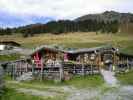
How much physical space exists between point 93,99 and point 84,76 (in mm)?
19795

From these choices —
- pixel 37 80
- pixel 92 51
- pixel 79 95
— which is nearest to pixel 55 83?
pixel 37 80

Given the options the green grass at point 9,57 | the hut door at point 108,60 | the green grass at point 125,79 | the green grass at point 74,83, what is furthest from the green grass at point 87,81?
the green grass at point 9,57

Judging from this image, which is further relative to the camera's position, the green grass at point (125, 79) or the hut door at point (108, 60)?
the hut door at point (108, 60)

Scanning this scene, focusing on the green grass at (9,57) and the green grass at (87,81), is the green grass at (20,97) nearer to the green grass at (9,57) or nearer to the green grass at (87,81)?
the green grass at (87,81)

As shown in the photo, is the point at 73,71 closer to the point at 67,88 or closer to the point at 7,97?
the point at 67,88

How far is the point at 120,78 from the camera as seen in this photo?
53344 mm

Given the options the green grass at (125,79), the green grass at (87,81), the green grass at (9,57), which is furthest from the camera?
the green grass at (9,57)

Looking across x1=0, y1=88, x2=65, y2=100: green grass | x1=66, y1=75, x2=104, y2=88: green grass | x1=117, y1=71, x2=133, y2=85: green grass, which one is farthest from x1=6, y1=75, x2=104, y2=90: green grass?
x1=0, y1=88, x2=65, y2=100: green grass

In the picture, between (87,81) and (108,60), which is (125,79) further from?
(108,60)

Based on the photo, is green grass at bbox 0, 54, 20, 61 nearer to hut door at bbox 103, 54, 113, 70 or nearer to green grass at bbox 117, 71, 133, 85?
hut door at bbox 103, 54, 113, 70

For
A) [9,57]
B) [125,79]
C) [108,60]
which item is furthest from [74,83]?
[9,57]

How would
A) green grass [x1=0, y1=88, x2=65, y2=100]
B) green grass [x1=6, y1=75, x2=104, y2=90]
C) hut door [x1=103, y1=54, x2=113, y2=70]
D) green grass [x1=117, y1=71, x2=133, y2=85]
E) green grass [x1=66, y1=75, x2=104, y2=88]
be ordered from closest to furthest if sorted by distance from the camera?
green grass [x1=0, y1=88, x2=65, y2=100]
green grass [x1=6, y1=75, x2=104, y2=90]
green grass [x1=66, y1=75, x2=104, y2=88]
green grass [x1=117, y1=71, x2=133, y2=85]
hut door [x1=103, y1=54, x2=113, y2=70]

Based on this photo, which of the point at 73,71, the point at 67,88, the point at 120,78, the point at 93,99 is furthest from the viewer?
the point at 73,71

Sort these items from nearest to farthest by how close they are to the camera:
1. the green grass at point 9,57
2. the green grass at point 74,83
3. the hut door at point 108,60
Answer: the green grass at point 74,83
the hut door at point 108,60
the green grass at point 9,57
